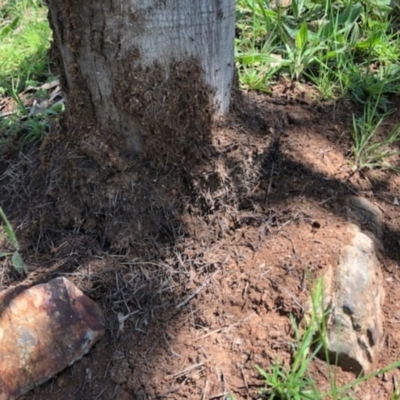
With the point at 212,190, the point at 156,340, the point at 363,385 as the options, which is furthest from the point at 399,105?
the point at 156,340

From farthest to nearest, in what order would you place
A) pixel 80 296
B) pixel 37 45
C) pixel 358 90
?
pixel 37 45 → pixel 358 90 → pixel 80 296

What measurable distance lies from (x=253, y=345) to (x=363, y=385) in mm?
377

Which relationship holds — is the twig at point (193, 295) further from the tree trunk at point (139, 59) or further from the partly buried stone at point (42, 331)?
the tree trunk at point (139, 59)

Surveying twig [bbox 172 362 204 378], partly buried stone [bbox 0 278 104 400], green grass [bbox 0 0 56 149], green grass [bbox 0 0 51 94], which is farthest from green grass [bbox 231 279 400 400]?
green grass [bbox 0 0 51 94]

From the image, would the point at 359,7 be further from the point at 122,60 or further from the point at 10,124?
the point at 10,124

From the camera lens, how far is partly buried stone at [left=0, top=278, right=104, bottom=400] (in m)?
1.53

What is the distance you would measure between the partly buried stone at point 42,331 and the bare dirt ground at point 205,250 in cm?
5

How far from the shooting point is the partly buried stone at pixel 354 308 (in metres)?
1.59

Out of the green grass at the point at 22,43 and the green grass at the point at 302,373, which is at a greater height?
the green grass at the point at 22,43

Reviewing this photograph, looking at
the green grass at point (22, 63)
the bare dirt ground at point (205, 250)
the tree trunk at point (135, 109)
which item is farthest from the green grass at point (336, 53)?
the green grass at point (22, 63)

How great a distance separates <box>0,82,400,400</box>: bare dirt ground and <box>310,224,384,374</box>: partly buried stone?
0.05 meters

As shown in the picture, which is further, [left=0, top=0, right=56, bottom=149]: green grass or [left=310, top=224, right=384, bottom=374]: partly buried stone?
[left=0, top=0, right=56, bottom=149]: green grass

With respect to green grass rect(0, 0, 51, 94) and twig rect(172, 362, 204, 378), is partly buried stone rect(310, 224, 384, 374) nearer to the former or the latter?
twig rect(172, 362, 204, 378)

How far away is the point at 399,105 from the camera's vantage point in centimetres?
242
